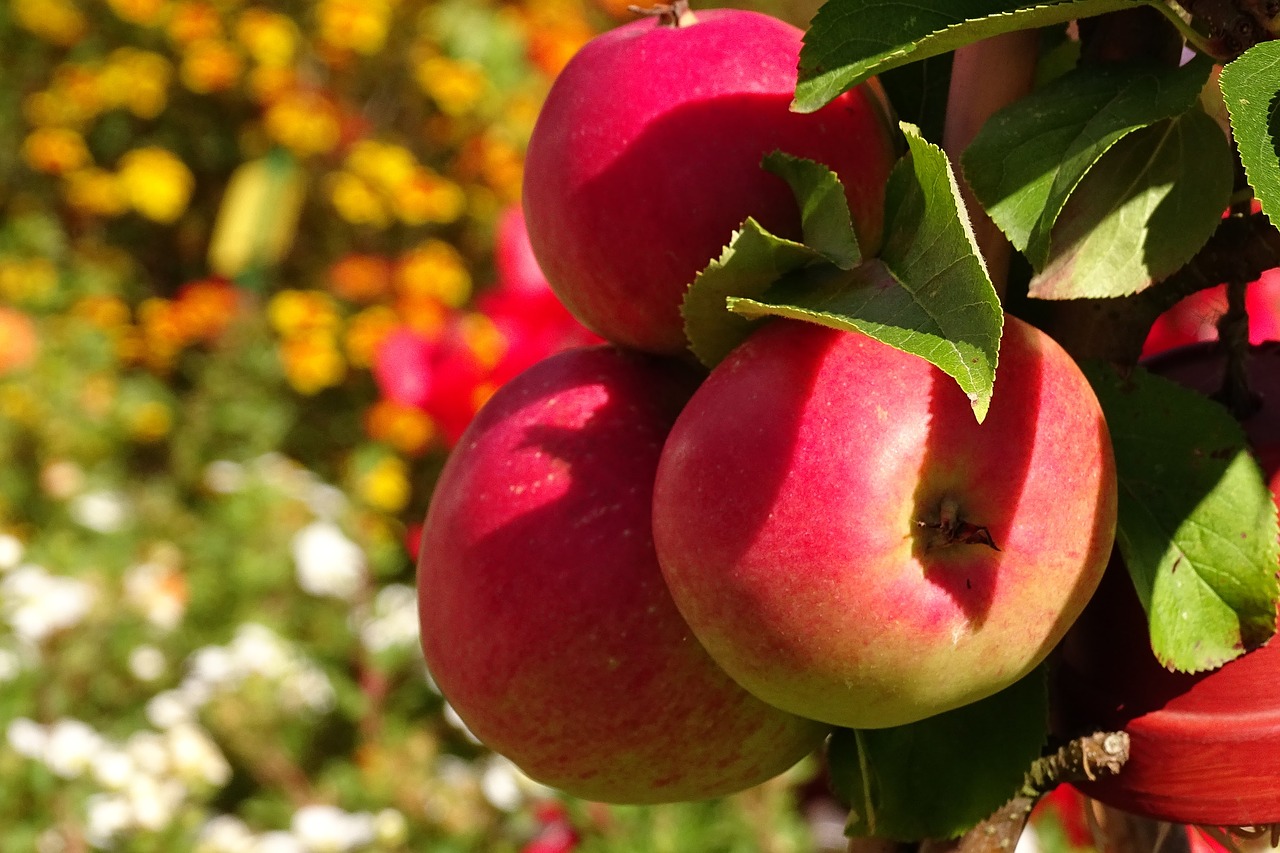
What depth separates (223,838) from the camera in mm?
1686

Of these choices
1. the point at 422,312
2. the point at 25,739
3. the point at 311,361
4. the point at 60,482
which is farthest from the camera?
the point at 422,312

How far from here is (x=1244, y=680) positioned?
52cm

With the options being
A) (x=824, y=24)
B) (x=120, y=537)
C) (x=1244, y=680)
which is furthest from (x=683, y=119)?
(x=120, y=537)

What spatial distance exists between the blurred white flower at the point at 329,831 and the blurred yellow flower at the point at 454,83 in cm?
171

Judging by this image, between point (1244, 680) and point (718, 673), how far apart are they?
21 centimetres

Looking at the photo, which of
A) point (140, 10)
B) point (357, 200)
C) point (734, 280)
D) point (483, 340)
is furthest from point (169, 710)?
point (140, 10)

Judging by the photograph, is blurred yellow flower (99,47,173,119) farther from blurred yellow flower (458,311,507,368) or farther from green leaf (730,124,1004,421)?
green leaf (730,124,1004,421)

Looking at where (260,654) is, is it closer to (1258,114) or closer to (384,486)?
A: (384,486)

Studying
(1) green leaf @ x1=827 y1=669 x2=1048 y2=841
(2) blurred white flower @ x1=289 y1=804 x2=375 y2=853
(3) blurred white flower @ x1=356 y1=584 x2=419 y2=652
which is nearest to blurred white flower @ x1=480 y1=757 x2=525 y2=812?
(2) blurred white flower @ x1=289 y1=804 x2=375 y2=853

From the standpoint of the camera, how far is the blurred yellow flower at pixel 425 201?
2.84 meters

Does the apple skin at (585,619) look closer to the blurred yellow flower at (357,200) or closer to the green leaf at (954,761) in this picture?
the green leaf at (954,761)

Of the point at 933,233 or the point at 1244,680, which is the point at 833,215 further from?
the point at 1244,680

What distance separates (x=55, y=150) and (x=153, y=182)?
260mm

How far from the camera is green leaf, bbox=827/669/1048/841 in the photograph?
51cm
